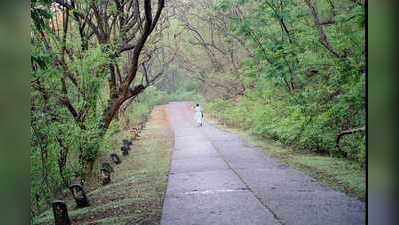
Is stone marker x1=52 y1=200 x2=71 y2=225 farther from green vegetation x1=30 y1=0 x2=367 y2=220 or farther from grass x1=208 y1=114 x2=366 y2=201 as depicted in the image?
grass x1=208 y1=114 x2=366 y2=201

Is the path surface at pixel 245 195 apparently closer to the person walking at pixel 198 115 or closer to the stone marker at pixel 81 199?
the stone marker at pixel 81 199

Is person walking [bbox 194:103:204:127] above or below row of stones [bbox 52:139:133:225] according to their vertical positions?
above

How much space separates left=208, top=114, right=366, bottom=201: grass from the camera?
4434mm

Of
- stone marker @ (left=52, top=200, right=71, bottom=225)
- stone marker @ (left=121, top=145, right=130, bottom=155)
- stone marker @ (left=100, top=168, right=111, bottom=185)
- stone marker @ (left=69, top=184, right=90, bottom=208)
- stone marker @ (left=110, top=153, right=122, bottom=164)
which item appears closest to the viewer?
stone marker @ (left=52, top=200, right=71, bottom=225)

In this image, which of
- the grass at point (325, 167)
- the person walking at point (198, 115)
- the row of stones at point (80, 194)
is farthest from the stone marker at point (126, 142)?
the grass at point (325, 167)

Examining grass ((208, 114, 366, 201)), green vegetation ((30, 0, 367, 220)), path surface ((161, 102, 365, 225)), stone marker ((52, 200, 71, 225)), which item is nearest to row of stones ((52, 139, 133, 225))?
stone marker ((52, 200, 71, 225))

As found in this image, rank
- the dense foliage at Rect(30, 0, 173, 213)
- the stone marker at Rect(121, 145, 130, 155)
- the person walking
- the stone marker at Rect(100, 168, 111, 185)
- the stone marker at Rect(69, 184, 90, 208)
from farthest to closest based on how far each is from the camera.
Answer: the person walking → the stone marker at Rect(121, 145, 130, 155) → the stone marker at Rect(100, 168, 111, 185) → the dense foliage at Rect(30, 0, 173, 213) → the stone marker at Rect(69, 184, 90, 208)

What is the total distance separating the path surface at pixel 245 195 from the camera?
350 cm

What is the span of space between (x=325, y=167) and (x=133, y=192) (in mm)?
2480

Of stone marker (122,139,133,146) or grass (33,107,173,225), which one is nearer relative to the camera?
grass (33,107,173,225)

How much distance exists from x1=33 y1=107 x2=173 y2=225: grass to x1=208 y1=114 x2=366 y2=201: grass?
1748 millimetres

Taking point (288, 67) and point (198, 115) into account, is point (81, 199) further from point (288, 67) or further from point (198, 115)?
point (198, 115)

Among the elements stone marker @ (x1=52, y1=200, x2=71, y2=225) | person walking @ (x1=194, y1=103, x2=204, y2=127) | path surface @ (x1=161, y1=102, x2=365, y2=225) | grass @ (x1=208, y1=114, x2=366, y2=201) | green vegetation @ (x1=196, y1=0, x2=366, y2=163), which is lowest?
path surface @ (x1=161, y1=102, x2=365, y2=225)

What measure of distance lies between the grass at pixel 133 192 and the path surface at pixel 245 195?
0.15 meters
